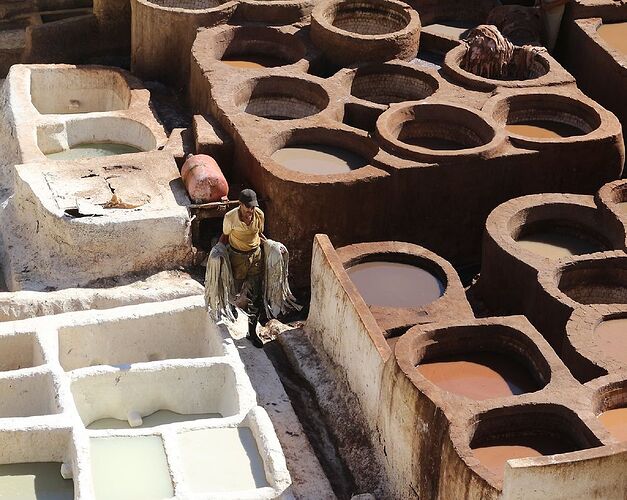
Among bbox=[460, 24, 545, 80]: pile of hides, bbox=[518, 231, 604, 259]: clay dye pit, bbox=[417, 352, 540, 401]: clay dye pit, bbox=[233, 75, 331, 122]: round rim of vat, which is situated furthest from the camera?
bbox=[460, 24, 545, 80]: pile of hides

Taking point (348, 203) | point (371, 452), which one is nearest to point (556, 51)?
point (348, 203)

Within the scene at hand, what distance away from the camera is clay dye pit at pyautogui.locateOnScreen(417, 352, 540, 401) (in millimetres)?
12688

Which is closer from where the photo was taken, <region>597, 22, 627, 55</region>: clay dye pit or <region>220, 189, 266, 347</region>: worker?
<region>220, 189, 266, 347</region>: worker

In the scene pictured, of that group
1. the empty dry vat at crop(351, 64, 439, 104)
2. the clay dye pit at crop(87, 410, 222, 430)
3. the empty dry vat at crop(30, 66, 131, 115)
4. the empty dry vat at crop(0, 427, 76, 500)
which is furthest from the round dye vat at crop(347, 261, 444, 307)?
the empty dry vat at crop(30, 66, 131, 115)

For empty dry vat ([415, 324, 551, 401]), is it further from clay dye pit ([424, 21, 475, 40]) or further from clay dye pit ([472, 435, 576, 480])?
clay dye pit ([424, 21, 475, 40])

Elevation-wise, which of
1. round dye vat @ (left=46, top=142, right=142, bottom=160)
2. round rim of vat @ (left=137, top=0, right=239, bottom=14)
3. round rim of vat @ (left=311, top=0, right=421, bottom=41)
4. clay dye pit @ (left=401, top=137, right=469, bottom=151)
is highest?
round rim of vat @ (left=311, top=0, right=421, bottom=41)

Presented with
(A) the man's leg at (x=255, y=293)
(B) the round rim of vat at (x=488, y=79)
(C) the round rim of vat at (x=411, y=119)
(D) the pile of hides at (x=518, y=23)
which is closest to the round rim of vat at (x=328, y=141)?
(C) the round rim of vat at (x=411, y=119)

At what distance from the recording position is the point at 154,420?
13516 mm

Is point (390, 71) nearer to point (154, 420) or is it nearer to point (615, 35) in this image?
point (615, 35)

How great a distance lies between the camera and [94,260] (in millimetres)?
15375

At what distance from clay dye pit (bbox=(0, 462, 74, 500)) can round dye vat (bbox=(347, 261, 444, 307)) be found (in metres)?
3.86

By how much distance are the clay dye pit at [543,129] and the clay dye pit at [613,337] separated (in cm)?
435

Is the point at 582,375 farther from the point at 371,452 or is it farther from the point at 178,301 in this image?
the point at 178,301

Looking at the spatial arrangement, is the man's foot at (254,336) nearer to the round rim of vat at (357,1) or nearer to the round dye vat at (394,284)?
the round dye vat at (394,284)
